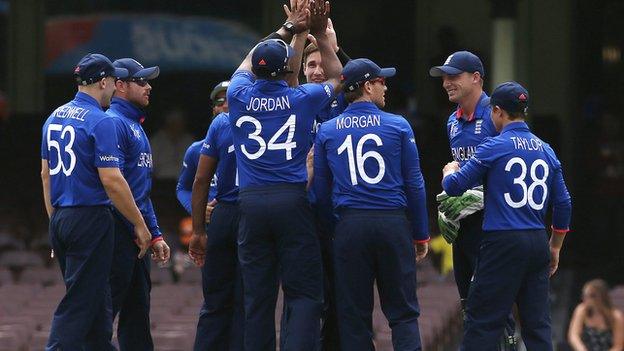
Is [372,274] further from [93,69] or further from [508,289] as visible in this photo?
[93,69]

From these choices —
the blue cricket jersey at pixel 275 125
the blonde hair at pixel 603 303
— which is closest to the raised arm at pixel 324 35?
the blue cricket jersey at pixel 275 125

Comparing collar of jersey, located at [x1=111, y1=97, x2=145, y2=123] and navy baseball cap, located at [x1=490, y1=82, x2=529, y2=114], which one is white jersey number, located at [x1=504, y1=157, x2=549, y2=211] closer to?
navy baseball cap, located at [x1=490, y1=82, x2=529, y2=114]

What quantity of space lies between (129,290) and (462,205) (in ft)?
6.81

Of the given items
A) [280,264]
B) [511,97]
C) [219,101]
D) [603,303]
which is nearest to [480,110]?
A: [511,97]

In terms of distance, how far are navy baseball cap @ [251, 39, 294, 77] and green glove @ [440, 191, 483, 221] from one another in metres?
1.30

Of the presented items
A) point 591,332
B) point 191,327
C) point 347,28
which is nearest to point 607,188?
point 347,28

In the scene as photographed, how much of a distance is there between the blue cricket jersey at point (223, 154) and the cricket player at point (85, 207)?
1.84 ft

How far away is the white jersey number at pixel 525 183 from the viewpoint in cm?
811

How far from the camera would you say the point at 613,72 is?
2031 cm

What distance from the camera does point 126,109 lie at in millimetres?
8922

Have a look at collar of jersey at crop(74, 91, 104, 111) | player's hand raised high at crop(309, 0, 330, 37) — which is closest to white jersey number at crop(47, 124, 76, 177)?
collar of jersey at crop(74, 91, 104, 111)

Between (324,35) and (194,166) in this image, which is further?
(194,166)

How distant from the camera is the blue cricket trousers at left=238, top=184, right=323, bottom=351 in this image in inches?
319

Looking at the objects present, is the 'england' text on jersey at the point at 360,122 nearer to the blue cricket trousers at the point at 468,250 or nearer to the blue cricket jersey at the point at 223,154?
the blue cricket jersey at the point at 223,154
